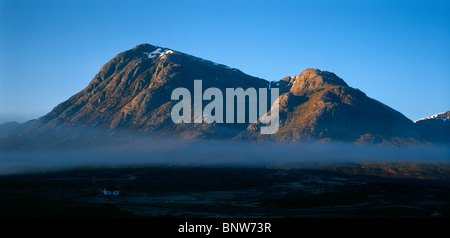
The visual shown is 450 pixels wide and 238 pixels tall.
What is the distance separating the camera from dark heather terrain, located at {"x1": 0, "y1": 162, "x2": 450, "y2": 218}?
11281cm

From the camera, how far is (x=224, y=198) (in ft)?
472

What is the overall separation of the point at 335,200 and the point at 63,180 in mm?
128147

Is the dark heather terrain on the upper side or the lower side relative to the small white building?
lower

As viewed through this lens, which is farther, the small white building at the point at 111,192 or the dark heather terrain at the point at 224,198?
the small white building at the point at 111,192

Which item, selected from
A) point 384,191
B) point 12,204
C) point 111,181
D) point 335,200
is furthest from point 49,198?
point 384,191

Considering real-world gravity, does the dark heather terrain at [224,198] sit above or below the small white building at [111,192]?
below

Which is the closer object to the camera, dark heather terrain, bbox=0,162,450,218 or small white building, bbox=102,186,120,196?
dark heather terrain, bbox=0,162,450,218

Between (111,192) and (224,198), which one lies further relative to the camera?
(111,192)

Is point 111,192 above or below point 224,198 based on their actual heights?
above

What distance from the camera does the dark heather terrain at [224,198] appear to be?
11281 cm
